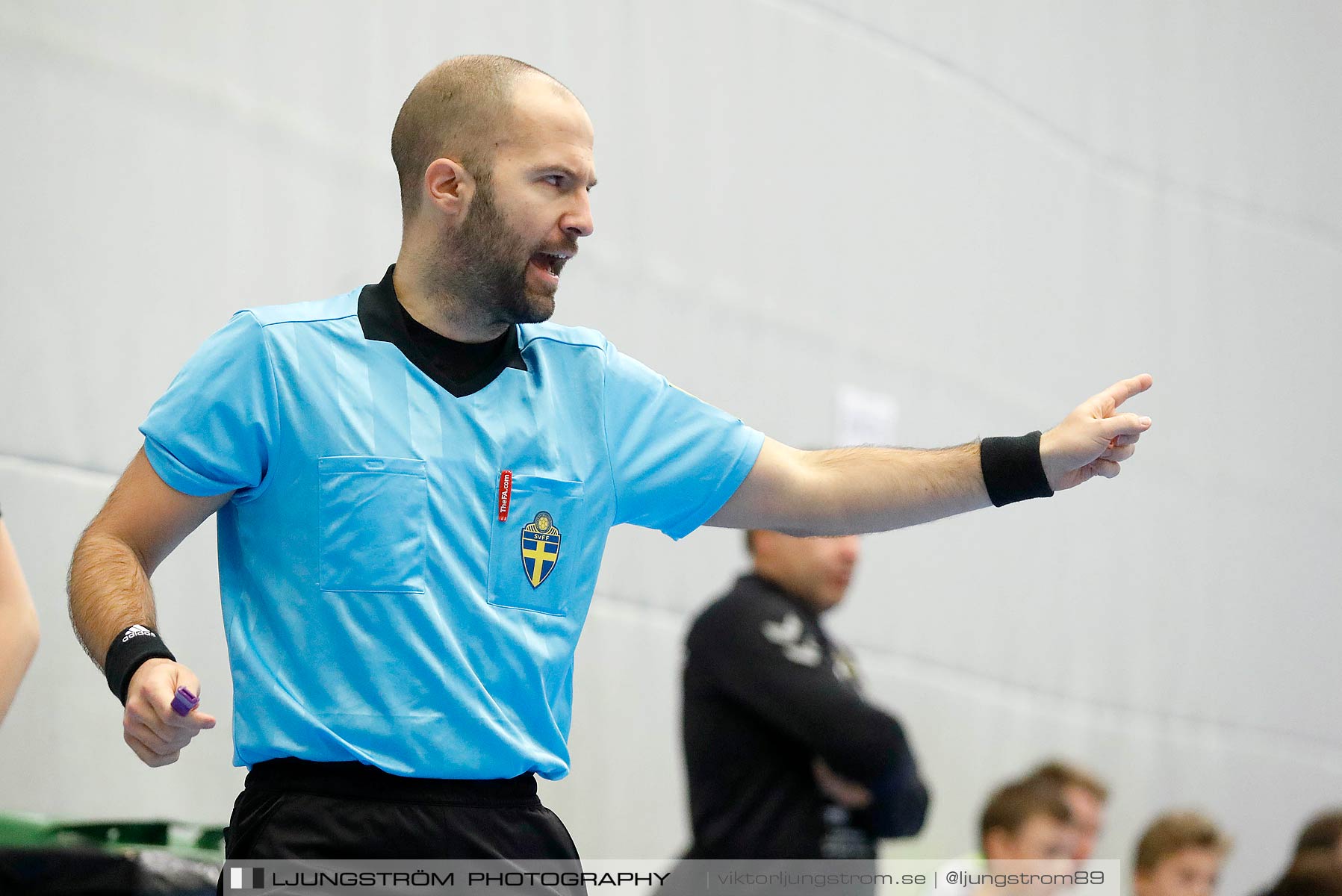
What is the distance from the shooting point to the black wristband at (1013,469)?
7.13 ft

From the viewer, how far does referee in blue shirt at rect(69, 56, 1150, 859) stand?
6.04 ft

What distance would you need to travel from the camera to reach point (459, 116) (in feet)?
6.98

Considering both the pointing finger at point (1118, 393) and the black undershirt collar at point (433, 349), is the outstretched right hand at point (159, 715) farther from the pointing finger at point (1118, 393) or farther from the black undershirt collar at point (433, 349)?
the pointing finger at point (1118, 393)

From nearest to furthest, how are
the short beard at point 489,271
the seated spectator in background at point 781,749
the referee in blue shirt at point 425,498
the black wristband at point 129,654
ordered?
the black wristband at point 129,654 → the referee in blue shirt at point 425,498 → the short beard at point 489,271 → the seated spectator in background at point 781,749

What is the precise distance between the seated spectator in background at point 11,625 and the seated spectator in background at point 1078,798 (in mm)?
2873

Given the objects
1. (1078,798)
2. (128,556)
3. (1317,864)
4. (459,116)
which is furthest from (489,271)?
(1317,864)

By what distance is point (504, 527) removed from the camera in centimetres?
197

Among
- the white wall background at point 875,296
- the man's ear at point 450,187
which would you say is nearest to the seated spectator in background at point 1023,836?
the white wall background at point 875,296

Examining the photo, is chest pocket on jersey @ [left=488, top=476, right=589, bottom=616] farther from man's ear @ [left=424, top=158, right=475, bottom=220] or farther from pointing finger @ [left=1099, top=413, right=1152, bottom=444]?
pointing finger @ [left=1099, top=413, right=1152, bottom=444]

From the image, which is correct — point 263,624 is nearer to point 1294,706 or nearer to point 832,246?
point 832,246

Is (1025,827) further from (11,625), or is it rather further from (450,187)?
(11,625)

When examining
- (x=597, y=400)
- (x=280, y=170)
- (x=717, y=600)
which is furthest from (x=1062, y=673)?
(x=597, y=400)

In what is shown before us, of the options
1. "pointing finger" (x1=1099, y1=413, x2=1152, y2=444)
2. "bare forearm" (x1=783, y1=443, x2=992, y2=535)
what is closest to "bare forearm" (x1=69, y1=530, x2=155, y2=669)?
"bare forearm" (x1=783, y1=443, x2=992, y2=535)

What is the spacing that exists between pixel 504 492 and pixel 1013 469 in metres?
0.73
